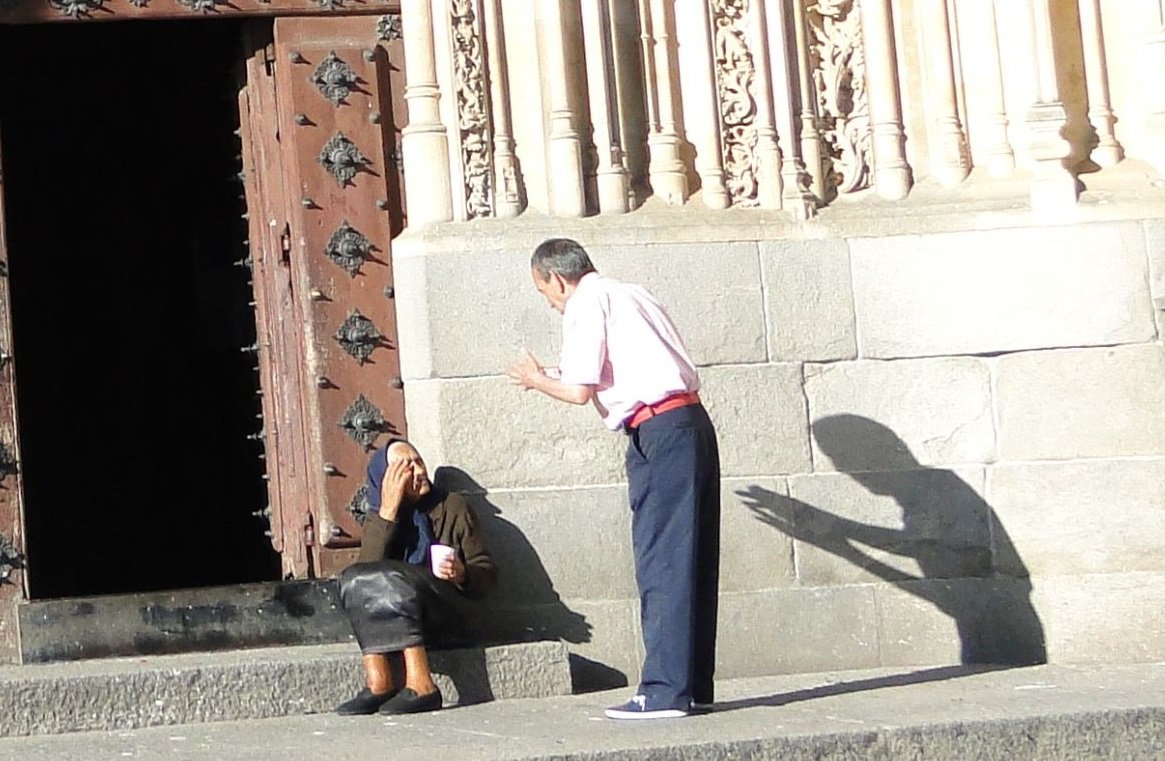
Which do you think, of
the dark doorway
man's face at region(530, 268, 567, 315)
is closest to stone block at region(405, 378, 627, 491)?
man's face at region(530, 268, 567, 315)

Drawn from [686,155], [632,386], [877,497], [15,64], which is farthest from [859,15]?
[15,64]

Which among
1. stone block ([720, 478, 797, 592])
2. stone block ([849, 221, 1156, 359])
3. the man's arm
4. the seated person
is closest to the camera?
the man's arm

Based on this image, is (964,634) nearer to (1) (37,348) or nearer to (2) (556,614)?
(2) (556,614)

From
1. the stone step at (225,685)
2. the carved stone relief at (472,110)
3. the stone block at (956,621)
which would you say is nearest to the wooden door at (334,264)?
the carved stone relief at (472,110)

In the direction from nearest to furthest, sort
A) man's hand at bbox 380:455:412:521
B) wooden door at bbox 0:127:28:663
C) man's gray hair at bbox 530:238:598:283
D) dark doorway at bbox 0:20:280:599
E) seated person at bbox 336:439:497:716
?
man's gray hair at bbox 530:238:598:283, seated person at bbox 336:439:497:716, man's hand at bbox 380:455:412:521, wooden door at bbox 0:127:28:663, dark doorway at bbox 0:20:280:599

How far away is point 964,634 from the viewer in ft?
23.7

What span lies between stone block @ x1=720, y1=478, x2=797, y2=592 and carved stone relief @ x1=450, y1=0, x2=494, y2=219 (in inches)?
50.5

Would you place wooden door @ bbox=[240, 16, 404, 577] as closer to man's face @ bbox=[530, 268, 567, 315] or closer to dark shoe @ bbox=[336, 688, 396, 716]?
dark shoe @ bbox=[336, 688, 396, 716]

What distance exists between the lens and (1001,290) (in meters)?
7.29

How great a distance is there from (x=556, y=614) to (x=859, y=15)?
8.03 feet

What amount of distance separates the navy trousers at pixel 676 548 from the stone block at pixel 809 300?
122cm

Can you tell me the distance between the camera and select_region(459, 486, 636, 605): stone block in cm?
700

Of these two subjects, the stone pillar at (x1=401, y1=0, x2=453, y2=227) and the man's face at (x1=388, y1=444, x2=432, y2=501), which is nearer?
the man's face at (x1=388, y1=444, x2=432, y2=501)

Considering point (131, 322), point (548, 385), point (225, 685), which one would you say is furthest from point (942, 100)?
point (131, 322)
